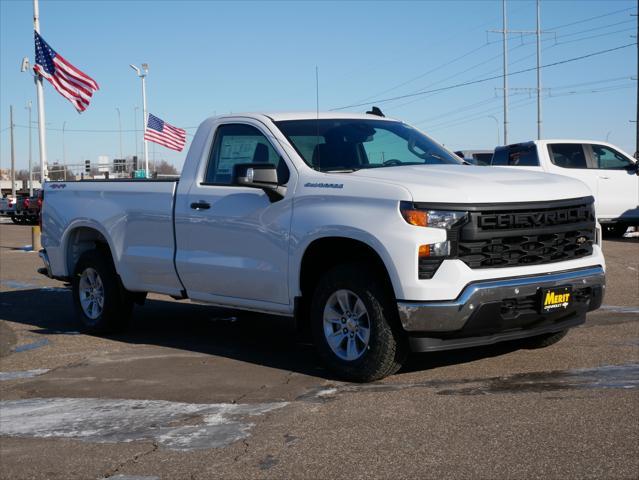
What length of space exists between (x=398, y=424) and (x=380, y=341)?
997mm

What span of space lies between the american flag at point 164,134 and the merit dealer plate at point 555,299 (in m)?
25.9

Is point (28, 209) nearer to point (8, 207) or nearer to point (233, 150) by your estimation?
point (8, 207)

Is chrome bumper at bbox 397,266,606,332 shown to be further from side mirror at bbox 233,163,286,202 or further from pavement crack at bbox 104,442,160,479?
pavement crack at bbox 104,442,160,479

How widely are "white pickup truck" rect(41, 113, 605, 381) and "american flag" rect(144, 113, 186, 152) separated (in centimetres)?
2295

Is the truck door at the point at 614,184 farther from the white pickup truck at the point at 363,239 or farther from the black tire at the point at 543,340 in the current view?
the black tire at the point at 543,340

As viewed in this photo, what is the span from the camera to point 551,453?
4.54 m

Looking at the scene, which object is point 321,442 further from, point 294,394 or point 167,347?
point 167,347

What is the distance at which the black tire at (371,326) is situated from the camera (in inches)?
242

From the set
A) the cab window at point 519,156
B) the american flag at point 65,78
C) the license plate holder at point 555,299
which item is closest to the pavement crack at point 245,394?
the license plate holder at point 555,299

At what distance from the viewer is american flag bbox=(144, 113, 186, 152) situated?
31.0m

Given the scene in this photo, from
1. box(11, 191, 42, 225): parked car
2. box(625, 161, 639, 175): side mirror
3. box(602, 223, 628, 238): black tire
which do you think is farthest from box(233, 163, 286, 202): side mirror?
box(11, 191, 42, 225): parked car

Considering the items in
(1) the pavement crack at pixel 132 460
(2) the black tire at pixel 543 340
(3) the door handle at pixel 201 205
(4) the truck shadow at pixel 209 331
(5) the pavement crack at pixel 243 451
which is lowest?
(1) the pavement crack at pixel 132 460

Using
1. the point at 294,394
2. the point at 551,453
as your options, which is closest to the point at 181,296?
the point at 294,394

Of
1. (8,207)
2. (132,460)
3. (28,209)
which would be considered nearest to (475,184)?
(132,460)
